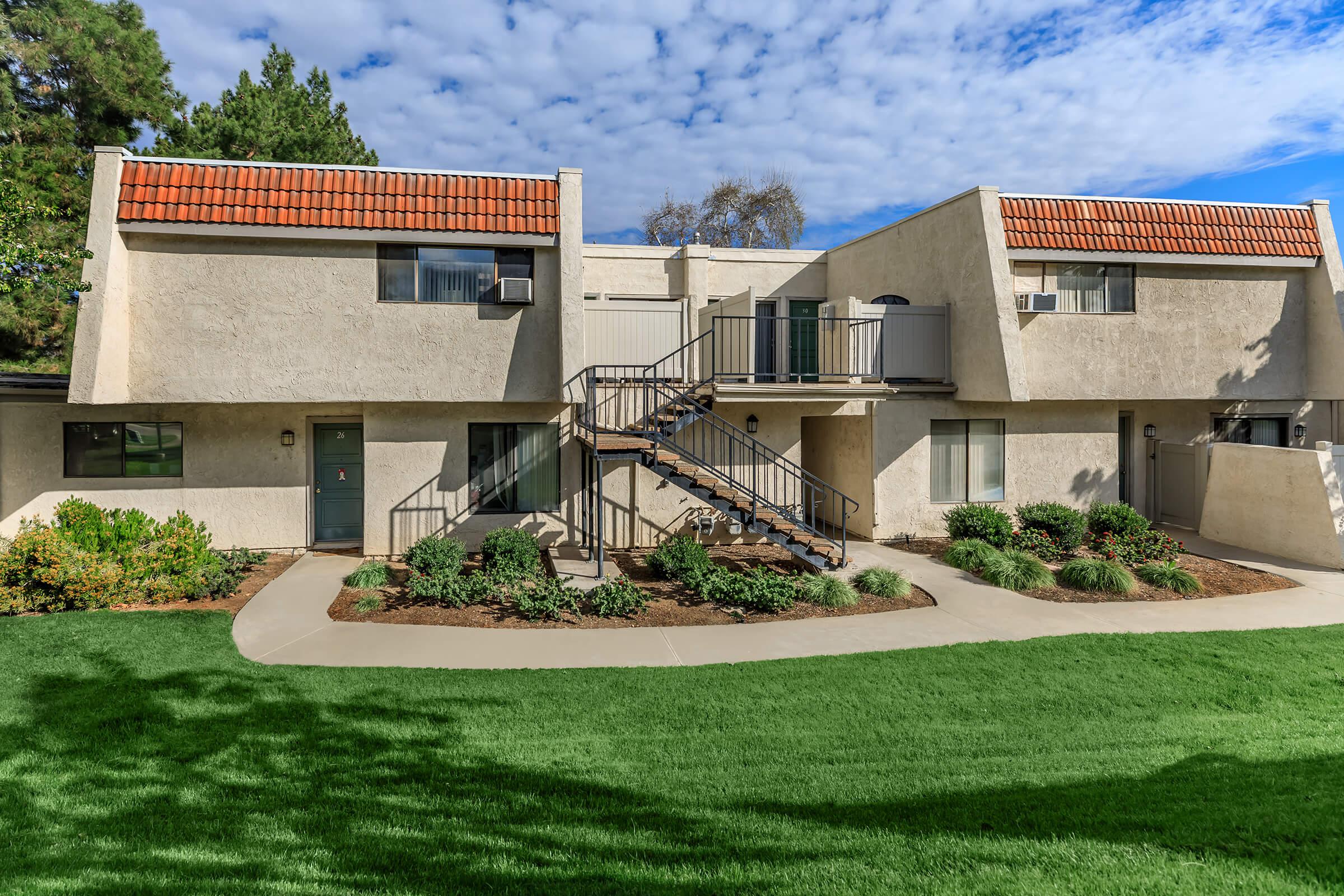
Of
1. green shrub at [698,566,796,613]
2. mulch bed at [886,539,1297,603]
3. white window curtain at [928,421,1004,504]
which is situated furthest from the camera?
white window curtain at [928,421,1004,504]

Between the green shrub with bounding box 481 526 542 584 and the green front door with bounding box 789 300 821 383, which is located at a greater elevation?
the green front door with bounding box 789 300 821 383

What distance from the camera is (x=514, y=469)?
13.3 metres

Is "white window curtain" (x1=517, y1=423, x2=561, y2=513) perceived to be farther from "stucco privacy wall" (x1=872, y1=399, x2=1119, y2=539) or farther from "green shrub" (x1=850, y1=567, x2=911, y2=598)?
"stucco privacy wall" (x1=872, y1=399, x2=1119, y2=539)

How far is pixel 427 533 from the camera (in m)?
13.0

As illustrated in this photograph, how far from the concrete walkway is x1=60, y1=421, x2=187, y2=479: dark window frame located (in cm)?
357

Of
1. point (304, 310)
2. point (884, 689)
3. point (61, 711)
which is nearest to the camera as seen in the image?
point (61, 711)

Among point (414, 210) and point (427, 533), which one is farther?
point (427, 533)

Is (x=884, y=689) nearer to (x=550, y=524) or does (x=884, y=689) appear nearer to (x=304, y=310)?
(x=550, y=524)

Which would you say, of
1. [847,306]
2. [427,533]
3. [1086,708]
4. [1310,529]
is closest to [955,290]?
[847,306]

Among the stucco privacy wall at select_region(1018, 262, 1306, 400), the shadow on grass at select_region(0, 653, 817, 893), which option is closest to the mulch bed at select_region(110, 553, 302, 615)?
the shadow on grass at select_region(0, 653, 817, 893)

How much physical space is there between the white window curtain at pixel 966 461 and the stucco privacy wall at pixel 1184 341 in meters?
1.28

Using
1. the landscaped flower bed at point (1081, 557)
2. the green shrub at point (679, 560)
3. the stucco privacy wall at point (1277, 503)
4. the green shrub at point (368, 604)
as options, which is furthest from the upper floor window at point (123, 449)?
the stucco privacy wall at point (1277, 503)

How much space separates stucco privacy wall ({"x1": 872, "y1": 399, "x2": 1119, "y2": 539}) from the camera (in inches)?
564

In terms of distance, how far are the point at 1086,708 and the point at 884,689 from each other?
1.68 m
